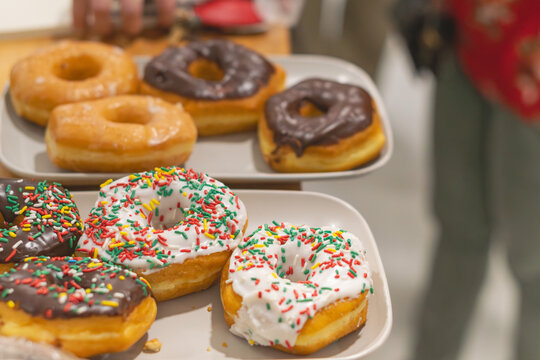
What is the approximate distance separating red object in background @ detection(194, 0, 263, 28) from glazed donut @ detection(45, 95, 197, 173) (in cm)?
72

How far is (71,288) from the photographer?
93 cm

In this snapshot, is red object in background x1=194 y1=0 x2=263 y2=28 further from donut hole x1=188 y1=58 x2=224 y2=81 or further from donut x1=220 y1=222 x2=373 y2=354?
donut x1=220 y1=222 x2=373 y2=354

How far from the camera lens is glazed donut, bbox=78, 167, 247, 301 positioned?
1.04 m

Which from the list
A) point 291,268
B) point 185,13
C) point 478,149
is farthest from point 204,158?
point 478,149

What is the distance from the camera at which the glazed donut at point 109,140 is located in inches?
51.6

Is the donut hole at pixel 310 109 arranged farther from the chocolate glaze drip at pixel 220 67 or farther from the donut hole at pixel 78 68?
the donut hole at pixel 78 68

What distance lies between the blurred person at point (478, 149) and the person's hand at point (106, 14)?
31.3 inches

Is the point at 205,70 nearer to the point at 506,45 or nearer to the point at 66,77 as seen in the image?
the point at 66,77

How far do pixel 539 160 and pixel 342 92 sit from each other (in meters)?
0.66

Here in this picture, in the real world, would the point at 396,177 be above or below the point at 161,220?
below

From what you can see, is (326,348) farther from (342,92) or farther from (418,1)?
(418,1)

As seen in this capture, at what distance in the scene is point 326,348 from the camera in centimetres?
100

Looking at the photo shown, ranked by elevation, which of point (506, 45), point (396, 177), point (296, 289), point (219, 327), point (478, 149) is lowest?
point (396, 177)

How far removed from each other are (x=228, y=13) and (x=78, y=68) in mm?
632
